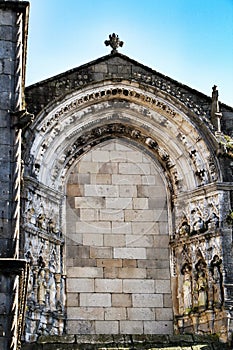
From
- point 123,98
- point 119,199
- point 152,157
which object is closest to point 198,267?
point 119,199

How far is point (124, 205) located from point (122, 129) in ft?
4.69

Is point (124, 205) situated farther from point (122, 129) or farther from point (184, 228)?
point (122, 129)

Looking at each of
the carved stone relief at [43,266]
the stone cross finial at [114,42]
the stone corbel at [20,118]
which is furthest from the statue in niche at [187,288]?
the stone corbel at [20,118]

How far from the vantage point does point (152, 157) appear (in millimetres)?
16672

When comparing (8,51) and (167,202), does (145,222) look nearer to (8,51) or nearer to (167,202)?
(167,202)

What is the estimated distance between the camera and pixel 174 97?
16406 mm

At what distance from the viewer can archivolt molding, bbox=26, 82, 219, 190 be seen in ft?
52.5

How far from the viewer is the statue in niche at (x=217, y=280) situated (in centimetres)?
1501

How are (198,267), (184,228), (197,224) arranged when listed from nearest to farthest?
(198,267) → (197,224) → (184,228)

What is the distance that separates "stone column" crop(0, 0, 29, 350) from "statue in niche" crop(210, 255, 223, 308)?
3.78m

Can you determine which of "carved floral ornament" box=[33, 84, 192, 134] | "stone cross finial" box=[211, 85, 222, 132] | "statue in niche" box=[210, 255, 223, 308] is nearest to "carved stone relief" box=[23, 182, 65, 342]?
"carved floral ornament" box=[33, 84, 192, 134]

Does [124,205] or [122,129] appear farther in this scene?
[122,129]

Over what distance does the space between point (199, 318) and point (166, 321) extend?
611mm

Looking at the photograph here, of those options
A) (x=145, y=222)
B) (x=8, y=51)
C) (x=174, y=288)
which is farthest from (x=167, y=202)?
(x=8, y=51)
